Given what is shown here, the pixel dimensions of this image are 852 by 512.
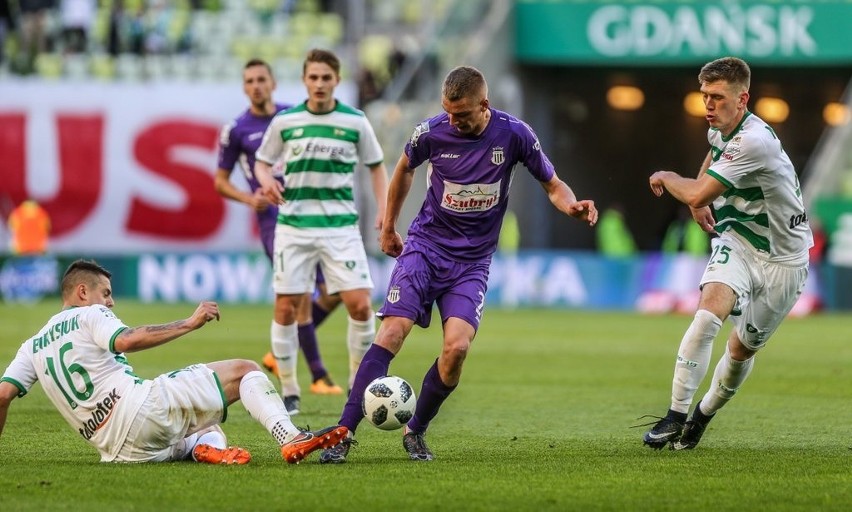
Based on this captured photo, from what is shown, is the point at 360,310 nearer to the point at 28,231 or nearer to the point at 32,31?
the point at 28,231

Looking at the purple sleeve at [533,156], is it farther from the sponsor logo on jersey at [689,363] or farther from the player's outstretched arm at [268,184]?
the player's outstretched arm at [268,184]

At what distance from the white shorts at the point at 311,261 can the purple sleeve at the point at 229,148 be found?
114 cm

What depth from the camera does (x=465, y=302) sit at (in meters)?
7.73

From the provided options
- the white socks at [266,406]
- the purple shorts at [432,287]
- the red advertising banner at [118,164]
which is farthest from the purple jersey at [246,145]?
the red advertising banner at [118,164]

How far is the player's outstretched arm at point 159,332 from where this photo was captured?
6.71 meters

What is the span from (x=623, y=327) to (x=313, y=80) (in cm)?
1199

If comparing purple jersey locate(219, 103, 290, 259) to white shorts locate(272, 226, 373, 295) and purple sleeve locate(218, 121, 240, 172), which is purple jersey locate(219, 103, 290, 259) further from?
white shorts locate(272, 226, 373, 295)

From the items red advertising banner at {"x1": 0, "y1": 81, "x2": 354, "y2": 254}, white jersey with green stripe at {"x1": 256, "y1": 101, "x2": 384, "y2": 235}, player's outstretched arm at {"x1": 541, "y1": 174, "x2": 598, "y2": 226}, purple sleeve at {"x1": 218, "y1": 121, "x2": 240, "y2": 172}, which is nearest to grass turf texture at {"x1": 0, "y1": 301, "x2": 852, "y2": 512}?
player's outstretched arm at {"x1": 541, "y1": 174, "x2": 598, "y2": 226}

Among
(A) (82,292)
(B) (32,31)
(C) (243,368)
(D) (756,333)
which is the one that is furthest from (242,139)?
(B) (32,31)

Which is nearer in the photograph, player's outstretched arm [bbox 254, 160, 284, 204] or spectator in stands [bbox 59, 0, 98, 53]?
player's outstretched arm [bbox 254, 160, 284, 204]

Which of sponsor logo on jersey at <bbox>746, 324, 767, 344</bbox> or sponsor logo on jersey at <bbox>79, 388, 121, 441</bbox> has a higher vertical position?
sponsor logo on jersey at <bbox>746, 324, 767, 344</bbox>

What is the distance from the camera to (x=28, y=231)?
86.8 ft

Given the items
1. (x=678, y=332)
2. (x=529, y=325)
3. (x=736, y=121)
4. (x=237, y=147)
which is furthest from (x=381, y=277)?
(x=736, y=121)

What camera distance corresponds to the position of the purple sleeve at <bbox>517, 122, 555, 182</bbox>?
7.80 meters
